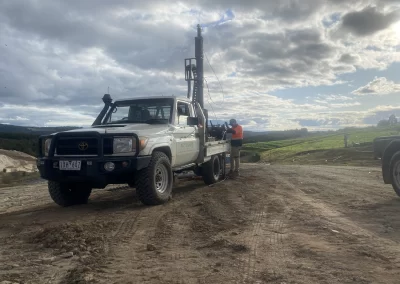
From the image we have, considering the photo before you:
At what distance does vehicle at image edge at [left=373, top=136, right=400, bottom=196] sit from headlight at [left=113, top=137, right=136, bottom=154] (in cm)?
515

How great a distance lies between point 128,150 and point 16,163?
→ 75.6ft

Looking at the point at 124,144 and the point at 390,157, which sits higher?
the point at 124,144

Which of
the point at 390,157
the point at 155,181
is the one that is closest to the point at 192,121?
the point at 155,181

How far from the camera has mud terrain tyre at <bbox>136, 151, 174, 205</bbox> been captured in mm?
6664

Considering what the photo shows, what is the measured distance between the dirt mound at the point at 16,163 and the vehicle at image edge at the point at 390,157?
21.6 meters

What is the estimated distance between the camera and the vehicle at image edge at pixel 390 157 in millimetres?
7543

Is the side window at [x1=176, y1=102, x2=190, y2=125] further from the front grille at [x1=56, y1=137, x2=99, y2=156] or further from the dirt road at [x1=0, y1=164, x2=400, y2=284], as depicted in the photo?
the front grille at [x1=56, y1=137, x2=99, y2=156]

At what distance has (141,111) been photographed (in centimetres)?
831

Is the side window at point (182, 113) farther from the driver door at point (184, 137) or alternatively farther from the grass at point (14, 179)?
the grass at point (14, 179)

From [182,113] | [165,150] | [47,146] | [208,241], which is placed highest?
[182,113]

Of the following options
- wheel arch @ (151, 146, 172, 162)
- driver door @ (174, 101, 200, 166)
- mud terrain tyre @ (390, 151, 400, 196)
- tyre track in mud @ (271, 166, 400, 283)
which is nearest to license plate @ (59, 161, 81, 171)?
wheel arch @ (151, 146, 172, 162)

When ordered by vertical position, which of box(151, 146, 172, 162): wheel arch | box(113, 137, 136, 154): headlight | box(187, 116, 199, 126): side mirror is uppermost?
box(187, 116, 199, 126): side mirror

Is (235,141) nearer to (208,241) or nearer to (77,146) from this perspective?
(77,146)

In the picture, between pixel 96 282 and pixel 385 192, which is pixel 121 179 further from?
pixel 385 192
